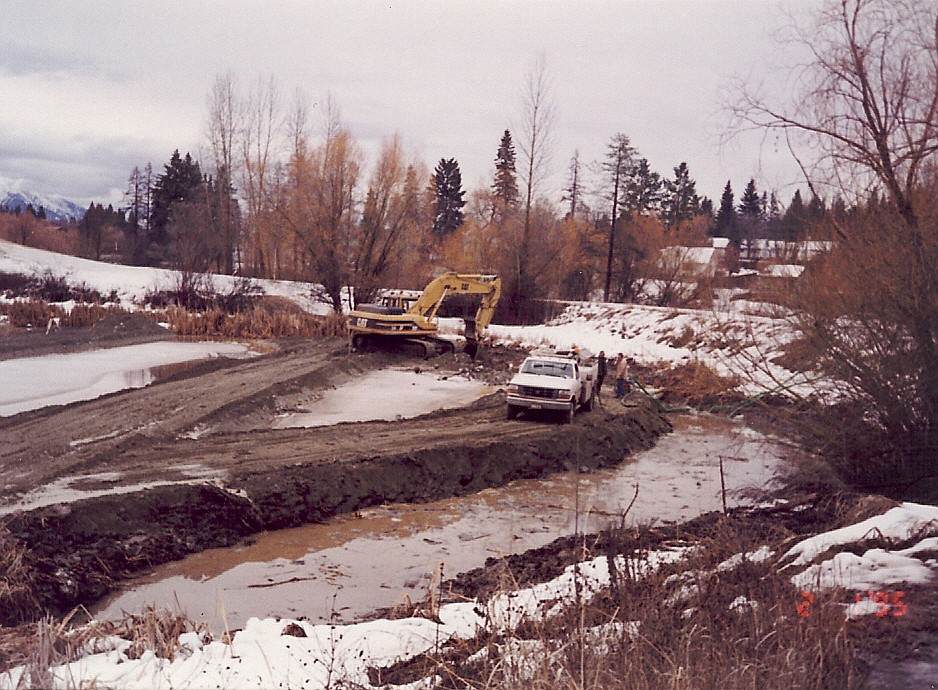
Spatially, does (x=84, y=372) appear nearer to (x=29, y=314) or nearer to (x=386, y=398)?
(x=386, y=398)

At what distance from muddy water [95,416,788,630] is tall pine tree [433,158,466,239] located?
247 feet

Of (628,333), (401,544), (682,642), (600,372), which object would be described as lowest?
(401,544)

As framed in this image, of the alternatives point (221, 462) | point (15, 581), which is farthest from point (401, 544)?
point (15, 581)

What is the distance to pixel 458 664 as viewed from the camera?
628cm

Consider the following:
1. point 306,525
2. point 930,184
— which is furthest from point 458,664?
point 930,184

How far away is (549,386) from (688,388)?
387 inches

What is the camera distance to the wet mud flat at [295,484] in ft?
32.5

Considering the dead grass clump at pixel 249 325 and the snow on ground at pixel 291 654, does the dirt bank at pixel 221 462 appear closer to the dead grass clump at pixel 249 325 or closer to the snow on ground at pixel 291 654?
the snow on ground at pixel 291 654

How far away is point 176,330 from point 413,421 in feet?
77.7

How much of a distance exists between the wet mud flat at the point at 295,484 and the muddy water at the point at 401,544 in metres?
0.38

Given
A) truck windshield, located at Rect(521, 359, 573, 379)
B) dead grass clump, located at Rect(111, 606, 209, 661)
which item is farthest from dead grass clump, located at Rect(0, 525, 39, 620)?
truck windshield, located at Rect(521, 359, 573, 379)

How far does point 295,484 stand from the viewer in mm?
12938

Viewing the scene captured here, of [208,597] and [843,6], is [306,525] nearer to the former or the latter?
[208,597]

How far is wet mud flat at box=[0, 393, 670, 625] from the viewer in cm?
991
